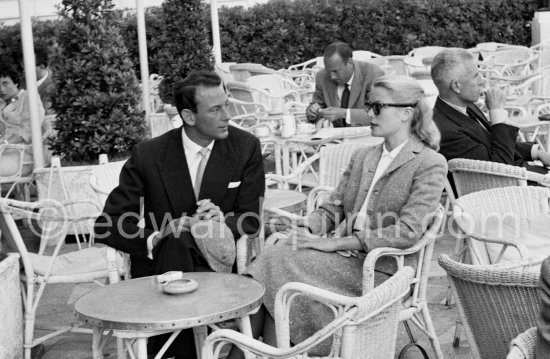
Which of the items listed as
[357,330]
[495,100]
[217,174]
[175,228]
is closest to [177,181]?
[217,174]

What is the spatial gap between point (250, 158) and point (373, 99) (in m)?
0.62

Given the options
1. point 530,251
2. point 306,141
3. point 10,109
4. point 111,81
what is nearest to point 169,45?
point 10,109

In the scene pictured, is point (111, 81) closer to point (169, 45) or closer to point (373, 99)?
point (169, 45)

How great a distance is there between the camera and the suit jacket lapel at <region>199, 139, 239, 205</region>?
443 centimetres

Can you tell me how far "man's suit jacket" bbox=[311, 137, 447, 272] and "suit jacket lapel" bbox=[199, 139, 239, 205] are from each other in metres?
0.45

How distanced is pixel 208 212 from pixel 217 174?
251mm

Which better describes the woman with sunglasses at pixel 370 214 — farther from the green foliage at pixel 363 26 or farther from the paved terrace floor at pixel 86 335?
the green foliage at pixel 363 26

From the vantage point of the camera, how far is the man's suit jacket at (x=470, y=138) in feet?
17.9

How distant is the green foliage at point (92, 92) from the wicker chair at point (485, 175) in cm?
317

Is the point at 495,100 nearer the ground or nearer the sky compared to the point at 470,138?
nearer the sky

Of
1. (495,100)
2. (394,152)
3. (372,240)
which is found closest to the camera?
(372,240)

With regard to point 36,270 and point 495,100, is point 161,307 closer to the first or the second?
point 36,270

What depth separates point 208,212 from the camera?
14.0 feet

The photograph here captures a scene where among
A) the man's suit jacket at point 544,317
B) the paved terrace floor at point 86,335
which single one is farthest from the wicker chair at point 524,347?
the paved terrace floor at point 86,335
